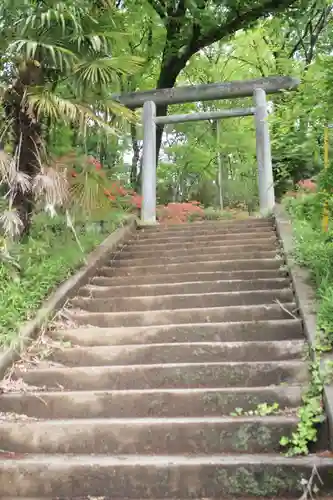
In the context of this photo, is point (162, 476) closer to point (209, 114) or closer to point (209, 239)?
point (209, 239)

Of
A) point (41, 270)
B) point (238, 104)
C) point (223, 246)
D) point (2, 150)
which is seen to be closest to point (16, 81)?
point (2, 150)

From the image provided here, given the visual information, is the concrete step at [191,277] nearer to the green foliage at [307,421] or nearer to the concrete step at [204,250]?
the concrete step at [204,250]

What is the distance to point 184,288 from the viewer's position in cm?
593

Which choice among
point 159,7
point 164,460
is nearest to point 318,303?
point 164,460

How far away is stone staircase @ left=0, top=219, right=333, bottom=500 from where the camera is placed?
3.18 meters

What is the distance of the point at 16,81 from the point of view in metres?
6.24

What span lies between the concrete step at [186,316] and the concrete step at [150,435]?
1.46m

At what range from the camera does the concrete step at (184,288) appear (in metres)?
5.70

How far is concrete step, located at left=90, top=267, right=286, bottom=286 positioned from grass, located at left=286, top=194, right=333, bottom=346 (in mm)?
398

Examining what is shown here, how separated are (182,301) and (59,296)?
133 cm

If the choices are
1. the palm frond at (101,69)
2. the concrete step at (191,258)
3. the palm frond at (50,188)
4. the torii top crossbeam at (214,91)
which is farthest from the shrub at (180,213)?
the palm frond at (50,188)

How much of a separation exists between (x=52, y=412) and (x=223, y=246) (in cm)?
413

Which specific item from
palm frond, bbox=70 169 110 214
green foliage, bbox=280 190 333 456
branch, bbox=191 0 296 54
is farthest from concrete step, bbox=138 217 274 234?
branch, bbox=191 0 296 54

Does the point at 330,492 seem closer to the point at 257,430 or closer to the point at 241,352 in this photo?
the point at 257,430
